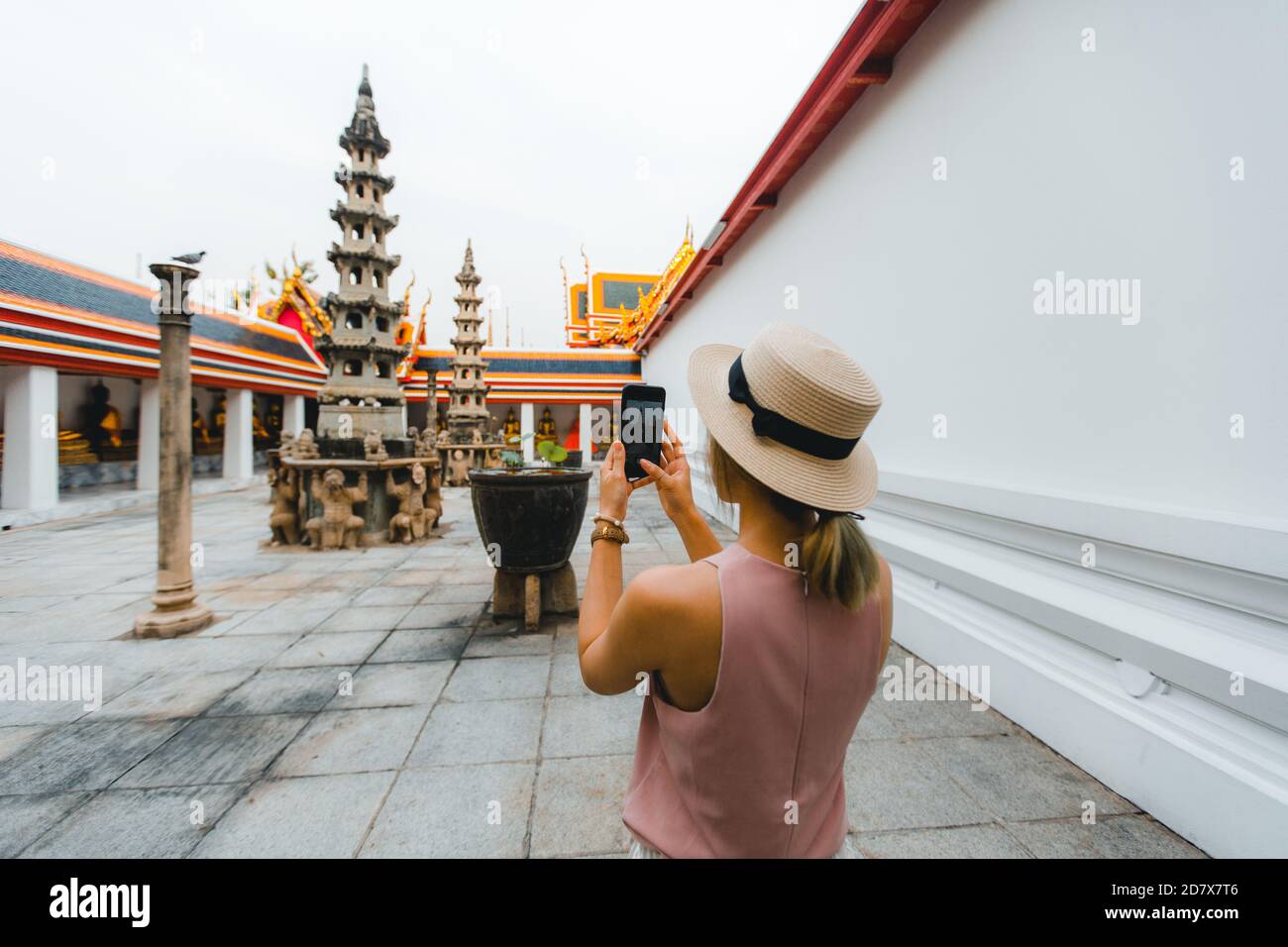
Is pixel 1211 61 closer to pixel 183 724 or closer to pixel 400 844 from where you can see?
pixel 400 844

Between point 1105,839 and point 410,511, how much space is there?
23.0 feet

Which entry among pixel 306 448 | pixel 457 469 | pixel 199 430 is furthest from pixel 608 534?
pixel 199 430

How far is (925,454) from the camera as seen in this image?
142 inches

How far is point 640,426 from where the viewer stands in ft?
4.57

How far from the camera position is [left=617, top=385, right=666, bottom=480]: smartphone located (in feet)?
4.44

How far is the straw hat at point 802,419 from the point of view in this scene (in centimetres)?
89

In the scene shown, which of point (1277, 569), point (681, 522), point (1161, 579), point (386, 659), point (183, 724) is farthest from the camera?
point (386, 659)

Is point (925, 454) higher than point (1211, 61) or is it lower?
lower

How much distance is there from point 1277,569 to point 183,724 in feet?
14.6

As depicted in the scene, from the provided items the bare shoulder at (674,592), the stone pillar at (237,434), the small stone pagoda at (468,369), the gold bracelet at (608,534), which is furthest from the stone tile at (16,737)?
the stone pillar at (237,434)

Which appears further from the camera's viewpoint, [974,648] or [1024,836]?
[974,648]

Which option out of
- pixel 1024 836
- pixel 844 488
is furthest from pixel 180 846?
pixel 1024 836

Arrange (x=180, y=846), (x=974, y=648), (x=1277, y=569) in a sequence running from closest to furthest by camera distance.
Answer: (x=1277, y=569) < (x=180, y=846) < (x=974, y=648)

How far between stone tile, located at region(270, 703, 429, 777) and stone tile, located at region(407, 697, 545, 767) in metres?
0.08
